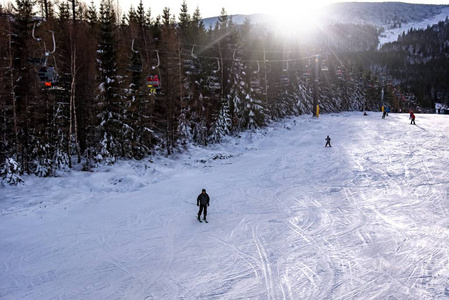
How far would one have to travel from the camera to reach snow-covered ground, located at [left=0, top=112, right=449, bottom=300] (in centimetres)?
801

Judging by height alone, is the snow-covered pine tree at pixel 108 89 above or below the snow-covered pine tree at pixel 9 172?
above

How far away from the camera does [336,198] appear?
15.1m

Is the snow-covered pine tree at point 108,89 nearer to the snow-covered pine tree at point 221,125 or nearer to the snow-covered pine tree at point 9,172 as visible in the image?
the snow-covered pine tree at point 9,172

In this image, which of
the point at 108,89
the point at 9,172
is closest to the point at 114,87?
the point at 108,89

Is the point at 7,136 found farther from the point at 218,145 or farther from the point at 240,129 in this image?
the point at 240,129

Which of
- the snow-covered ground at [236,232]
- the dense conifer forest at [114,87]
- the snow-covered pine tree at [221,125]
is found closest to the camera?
the snow-covered ground at [236,232]

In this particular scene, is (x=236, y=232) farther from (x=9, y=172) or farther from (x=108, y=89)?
(x=108, y=89)

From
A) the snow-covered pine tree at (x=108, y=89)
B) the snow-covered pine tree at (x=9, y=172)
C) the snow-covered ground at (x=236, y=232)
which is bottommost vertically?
the snow-covered ground at (x=236, y=232)

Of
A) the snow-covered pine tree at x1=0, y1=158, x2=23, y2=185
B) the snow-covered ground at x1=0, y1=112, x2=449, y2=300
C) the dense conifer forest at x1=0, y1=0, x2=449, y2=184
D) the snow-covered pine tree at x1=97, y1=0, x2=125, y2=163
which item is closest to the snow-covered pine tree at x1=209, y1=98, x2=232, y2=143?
the dense conifer forest at x1=0, y1=0, x2=449, y2=184

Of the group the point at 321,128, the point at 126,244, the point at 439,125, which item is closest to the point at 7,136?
the point at 126,244

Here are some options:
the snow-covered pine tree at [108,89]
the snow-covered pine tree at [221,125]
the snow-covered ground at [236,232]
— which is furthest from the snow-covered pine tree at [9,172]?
the snow-covered pine tree at [221,125]

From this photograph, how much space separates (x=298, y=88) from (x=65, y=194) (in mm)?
43909

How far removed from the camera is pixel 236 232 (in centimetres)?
1154

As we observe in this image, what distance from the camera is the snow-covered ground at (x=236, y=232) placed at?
8.01 meters
